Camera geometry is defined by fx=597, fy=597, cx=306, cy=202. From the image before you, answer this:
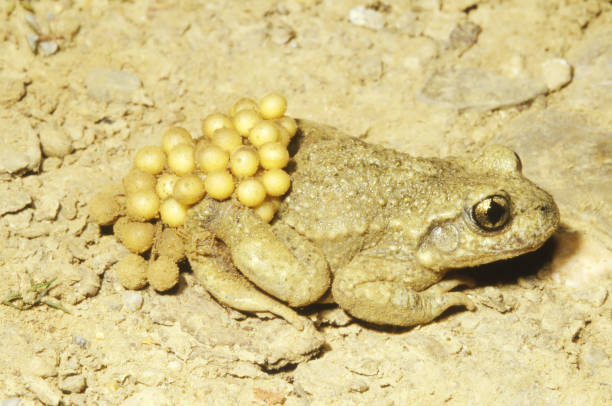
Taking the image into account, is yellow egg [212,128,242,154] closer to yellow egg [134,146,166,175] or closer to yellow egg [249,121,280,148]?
yellow egg [249,121,280,148]

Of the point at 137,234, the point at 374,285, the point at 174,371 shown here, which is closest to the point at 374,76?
the point at 374,285

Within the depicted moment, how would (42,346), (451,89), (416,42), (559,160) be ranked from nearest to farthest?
(42,346)
(559,160)
(451,89)
(416,42)

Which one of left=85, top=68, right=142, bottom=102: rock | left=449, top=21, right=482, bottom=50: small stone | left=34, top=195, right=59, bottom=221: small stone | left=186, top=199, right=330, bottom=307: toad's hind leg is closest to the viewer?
left=186, top=199, right=330, bottom=307: toad's hind leg

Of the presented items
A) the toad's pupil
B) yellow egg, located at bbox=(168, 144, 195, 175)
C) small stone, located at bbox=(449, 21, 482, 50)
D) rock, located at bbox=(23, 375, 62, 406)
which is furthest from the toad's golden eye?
rock, located at bbox=(23, 375, 62, 406)

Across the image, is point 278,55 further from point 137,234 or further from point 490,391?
point 490,391

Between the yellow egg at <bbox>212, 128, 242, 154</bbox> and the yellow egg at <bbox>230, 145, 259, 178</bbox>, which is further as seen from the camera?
the yellow egg at <bbox>212, 128, 242, 154</bbox>
